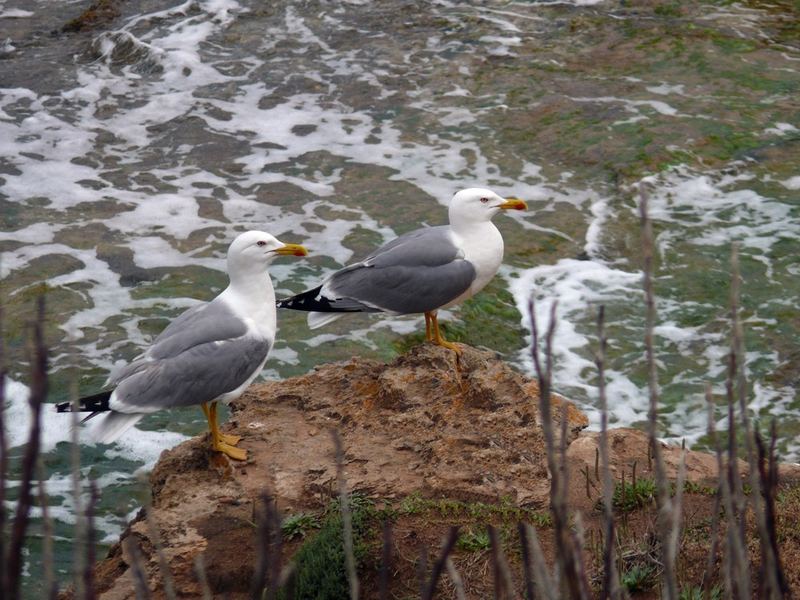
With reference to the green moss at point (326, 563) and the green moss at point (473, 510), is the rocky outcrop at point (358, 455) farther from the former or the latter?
the green moss at point (326, 563)

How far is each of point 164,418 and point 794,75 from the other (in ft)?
22.8

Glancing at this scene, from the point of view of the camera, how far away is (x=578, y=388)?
700 centimetres

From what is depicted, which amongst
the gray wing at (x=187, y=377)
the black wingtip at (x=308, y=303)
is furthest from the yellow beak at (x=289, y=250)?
the black wingtip at (x=308, y=303)

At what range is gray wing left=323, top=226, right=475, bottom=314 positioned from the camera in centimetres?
573

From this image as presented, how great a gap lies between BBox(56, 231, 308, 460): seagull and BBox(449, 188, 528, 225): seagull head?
102 centimetres

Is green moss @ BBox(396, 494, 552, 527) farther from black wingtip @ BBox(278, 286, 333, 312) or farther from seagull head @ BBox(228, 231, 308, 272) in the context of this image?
black wingtip @ BBox(278, 286, 333, 312)

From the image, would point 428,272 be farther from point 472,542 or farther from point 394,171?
point 394,171

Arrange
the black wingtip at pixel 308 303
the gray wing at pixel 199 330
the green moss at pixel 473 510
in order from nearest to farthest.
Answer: the green moss at pixel 473 510, the gray wing at pixel 199 330, the black wingtip at pixel 308 303

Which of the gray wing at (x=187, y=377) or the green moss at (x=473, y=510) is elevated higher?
the gray wing at (x=187, y=377)

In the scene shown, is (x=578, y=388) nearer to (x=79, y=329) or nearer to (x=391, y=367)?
(x=391, y=367)

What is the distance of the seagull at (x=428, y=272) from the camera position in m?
5.75

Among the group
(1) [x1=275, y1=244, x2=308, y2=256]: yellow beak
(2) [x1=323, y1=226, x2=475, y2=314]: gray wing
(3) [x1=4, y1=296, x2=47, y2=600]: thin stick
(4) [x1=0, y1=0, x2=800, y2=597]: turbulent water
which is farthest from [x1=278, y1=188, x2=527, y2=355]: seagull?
(3) [x1=4, y1=296, x2=47, y2=600]: thin stick

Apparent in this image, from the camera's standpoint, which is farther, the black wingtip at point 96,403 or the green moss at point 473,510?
the black wingtip at point 96,403

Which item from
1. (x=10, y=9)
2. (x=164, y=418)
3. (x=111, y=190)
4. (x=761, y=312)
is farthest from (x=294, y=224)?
(x=10, y=9)
